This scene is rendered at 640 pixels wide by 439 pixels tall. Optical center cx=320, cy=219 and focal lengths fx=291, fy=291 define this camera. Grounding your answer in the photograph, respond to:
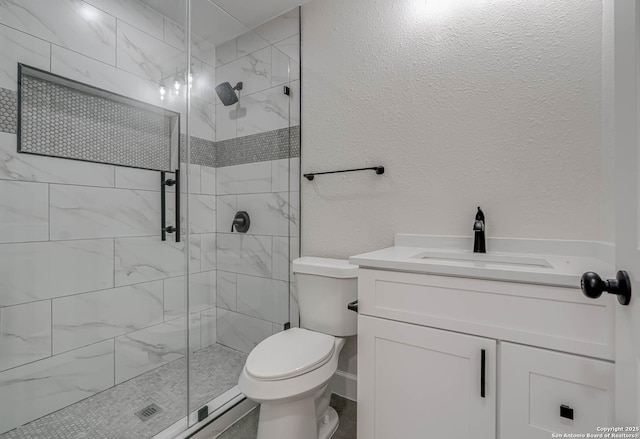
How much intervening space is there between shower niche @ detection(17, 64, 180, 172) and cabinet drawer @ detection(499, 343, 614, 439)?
198 cm

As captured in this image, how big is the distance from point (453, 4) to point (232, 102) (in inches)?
53.9

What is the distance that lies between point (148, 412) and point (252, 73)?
2.06m

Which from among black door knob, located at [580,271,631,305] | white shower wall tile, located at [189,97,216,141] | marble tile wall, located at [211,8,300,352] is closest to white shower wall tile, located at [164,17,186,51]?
marble tile wall, located at [211,8,300,352]

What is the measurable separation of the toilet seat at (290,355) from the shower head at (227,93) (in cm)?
151

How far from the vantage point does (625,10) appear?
1.90 ft

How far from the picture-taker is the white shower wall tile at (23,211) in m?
1.33

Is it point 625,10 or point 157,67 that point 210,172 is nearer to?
point 157,67

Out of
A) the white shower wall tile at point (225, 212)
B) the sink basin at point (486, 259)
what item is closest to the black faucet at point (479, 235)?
the sink basin at point (486, 259)

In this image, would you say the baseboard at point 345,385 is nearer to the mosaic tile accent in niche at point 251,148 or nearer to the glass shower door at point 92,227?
the glass shower door at point 92,227

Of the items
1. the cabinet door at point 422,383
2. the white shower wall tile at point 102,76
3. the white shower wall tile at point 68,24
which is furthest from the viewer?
the white shower wall tile at point 102,76

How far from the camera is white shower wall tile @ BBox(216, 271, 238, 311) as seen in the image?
202 centimetres

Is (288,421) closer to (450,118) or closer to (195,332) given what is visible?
(195,332)

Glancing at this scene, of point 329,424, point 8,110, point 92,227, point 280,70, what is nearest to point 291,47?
point 280,70

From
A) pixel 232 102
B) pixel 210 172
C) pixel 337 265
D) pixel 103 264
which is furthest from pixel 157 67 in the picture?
pixel 337 265
